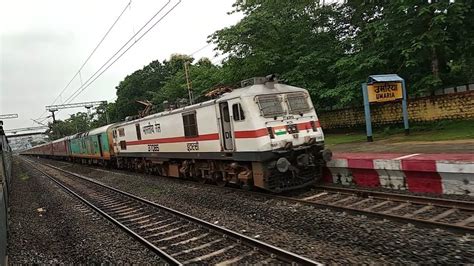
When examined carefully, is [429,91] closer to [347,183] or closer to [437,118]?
[437,118]

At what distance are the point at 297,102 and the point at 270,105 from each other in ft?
3.36

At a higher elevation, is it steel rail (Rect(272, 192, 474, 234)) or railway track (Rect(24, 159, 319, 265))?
steel rail (Rect(272, 192, 474, 234))

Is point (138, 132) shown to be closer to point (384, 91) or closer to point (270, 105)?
point (270, 105)

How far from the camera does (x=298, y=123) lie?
11414 millimetres

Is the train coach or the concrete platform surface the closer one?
the train coach

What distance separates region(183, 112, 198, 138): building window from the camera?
1379 centimetres

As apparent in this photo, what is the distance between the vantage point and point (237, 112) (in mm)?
11336

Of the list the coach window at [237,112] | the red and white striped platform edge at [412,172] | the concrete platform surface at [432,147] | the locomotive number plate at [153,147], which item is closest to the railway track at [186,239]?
the coach window at [237,112]

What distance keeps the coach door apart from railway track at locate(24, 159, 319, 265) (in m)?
2.61

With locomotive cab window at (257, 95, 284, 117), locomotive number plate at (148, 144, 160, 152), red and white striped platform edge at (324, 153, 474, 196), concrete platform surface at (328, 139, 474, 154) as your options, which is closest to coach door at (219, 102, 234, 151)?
locomotive cab window at (257, 95, 284, 117)

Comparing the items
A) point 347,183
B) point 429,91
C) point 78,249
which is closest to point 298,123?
point 347,183

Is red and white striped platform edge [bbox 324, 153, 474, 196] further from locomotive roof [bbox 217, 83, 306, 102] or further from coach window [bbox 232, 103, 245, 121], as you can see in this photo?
coach window [bbox 232, 103, 245, 121]

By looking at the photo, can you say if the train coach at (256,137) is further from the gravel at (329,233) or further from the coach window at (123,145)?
the coach window at (123,145)

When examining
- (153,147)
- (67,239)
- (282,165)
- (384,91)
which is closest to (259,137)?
(282,165)
